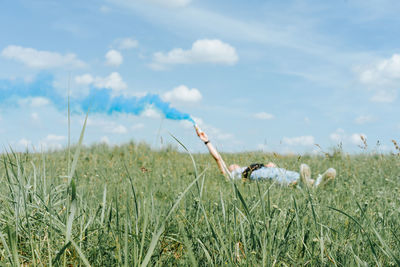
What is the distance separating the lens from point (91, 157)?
295 inches

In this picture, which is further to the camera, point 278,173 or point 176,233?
point 278,173

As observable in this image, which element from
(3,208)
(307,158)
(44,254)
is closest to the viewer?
(44,254)

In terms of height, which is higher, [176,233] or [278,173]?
[278,173]

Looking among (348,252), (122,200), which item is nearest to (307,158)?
(122,200)

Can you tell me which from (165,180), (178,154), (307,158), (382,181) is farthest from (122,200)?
(307,158)

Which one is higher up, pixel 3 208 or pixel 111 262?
pixel 3 208

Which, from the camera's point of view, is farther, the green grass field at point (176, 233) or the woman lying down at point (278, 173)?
the woman lying down at point (278, 173)

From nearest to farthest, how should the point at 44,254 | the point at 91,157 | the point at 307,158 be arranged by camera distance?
the point at 44,254 < the point at 91,157 < the point at 307,158

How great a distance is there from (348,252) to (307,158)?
7190mm

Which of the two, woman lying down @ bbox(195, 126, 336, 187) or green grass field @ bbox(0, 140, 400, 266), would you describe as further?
woman lying down @ bbox(195, 126, 336, 187)

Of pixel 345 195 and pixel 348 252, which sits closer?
pixel 348 252

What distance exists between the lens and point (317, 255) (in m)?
1.98

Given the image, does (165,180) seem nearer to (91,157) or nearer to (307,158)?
(91,157)

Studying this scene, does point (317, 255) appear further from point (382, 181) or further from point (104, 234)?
point (382, 181)
